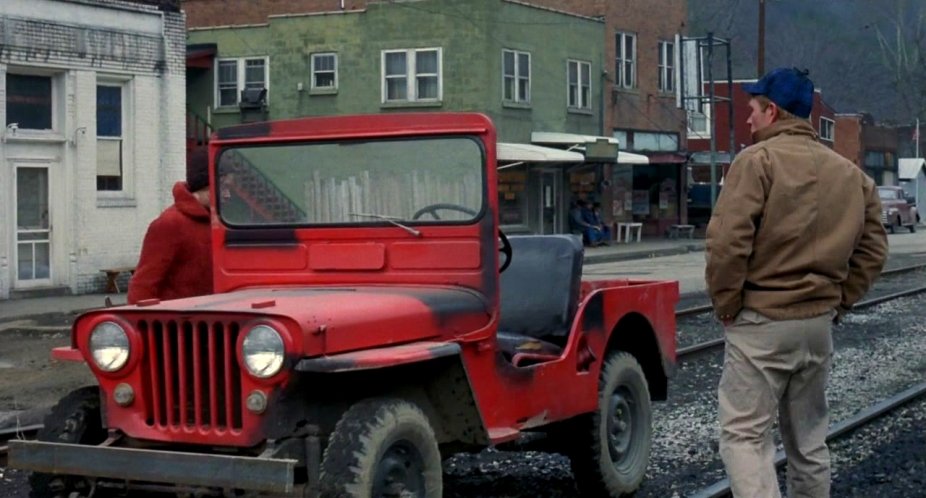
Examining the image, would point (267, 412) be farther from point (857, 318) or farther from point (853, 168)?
point (857, 318)

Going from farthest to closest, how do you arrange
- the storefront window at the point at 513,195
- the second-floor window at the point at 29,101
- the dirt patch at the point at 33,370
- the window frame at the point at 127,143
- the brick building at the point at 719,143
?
1. the brick building at the point at 719,143
2. the storefront window at the point at 513,195
3. the window frame at the point at 127,143
4. the second-floor window at the point at 29,101
5. the dirt patch at the point at 33,370

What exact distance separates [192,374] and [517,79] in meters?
31.3

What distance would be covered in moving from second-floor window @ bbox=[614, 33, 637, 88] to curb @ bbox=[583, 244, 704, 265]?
5.47 meters

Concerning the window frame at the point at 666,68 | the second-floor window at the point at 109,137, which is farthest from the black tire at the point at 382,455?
the window frame at the point at 666,68

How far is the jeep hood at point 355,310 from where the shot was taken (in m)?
5.30

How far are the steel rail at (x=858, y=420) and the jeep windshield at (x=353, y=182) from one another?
206cm

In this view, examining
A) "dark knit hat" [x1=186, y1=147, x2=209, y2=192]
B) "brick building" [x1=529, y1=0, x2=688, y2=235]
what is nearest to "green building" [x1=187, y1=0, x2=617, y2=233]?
"brick building" [x1=529, y1=0, x2=688, y2=235]

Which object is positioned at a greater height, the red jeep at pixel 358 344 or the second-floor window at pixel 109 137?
the second-floor window at pixel 109 137

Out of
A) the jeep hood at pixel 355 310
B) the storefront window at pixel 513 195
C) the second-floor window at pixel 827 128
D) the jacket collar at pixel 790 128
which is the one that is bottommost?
the jeep hood at pixel 355 310

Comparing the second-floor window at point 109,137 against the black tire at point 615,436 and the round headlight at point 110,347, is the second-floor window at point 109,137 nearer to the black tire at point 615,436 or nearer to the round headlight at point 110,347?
the black tire at point 615,436

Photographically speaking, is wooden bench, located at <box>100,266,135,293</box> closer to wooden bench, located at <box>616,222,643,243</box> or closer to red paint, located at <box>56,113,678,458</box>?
red paint, located at <box>56,113,678,458</box>

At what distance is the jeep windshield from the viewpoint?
6.43 metres

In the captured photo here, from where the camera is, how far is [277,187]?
6.66m

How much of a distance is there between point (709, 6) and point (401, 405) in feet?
196
